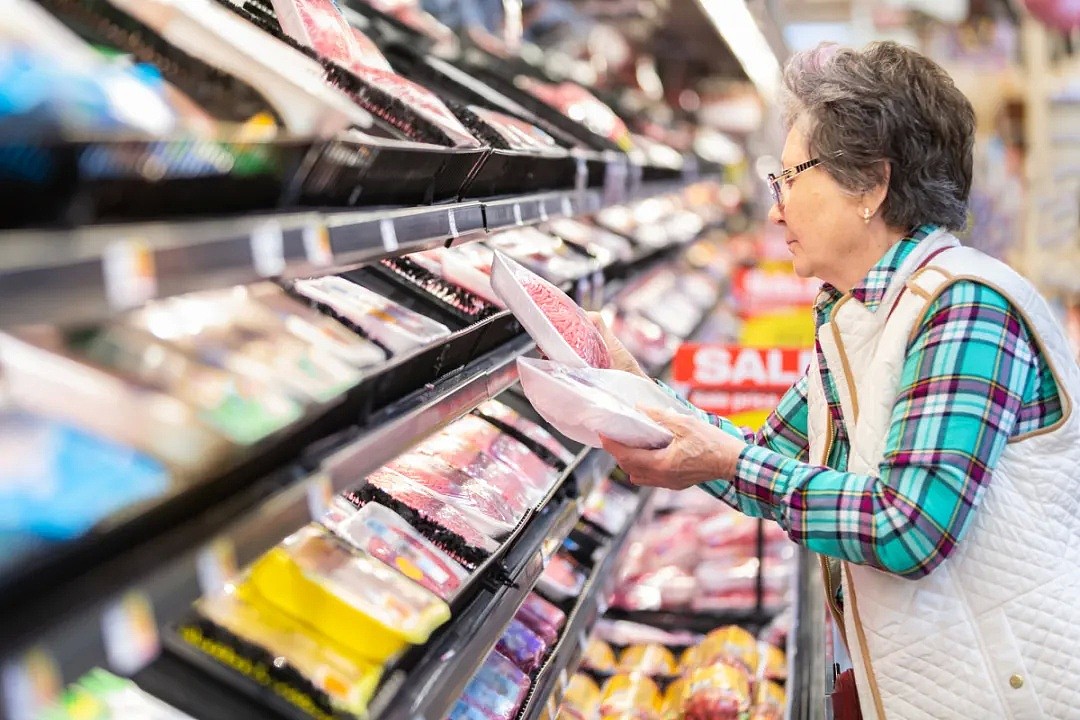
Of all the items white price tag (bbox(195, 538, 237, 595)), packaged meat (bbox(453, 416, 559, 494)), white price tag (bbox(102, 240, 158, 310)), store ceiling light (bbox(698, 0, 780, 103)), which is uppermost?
store ceiling light (bbox(698, 0, 780, 103))

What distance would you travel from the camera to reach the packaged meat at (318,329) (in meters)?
1.44

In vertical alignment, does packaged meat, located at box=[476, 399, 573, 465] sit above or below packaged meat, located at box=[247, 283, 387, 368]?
above

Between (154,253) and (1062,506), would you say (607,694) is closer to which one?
(1062,506)

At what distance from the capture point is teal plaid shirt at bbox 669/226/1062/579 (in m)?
1.57

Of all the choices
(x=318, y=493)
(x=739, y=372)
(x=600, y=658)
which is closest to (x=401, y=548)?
(x=318, y=493)

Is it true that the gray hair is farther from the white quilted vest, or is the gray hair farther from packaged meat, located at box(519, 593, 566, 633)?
packaged meat, located at box(519, 593, 566, 633)

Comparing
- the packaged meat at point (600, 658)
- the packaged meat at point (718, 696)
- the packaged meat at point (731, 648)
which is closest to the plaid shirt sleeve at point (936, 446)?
the packaged meat at point (718, 696)

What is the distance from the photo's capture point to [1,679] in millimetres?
819

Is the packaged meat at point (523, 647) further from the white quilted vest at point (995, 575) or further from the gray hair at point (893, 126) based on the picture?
the gray hair at point (893, 126)

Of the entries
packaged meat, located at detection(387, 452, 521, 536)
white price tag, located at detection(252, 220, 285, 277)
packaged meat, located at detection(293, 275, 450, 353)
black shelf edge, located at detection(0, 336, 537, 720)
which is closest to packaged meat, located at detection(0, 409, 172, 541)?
black shelf edge, located at detection(0, 336, 537, 720)

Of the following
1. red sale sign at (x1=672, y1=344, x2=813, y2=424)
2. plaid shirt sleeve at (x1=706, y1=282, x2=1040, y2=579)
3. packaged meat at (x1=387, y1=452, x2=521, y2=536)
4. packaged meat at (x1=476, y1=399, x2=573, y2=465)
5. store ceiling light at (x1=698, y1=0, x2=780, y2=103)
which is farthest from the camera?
store ceiling light at (x1=698, y1=0, x2=780, y2=103)

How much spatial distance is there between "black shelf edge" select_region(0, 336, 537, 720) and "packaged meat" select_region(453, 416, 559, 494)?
853 mm

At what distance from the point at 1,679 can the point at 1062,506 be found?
4.72ft

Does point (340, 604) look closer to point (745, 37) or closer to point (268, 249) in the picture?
point (268, 249)
